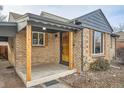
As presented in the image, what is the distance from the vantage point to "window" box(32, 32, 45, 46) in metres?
8.82

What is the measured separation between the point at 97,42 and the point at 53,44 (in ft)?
10.6

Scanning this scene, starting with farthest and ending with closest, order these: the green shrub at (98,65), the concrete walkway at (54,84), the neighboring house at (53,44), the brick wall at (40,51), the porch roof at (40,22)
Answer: the green shrub at (98,65) → the brick wall at (40,51) → the neighboring house at (53,44) → the concrete walkway at (54,84) → the porch roof at (40,22)

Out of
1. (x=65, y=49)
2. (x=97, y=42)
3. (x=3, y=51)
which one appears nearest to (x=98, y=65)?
(x=97, y=42)

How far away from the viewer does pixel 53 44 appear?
9.80 meters

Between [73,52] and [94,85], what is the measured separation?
274 centimetres

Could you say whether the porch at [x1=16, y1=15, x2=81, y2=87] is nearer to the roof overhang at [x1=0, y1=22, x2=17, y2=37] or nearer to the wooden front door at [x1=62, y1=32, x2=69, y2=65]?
the wooden front door at [x1=62, y1=32, x2=69, y2=65]

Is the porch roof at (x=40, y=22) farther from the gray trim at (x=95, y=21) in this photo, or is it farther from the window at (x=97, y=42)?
the window at (x=97, y=42)

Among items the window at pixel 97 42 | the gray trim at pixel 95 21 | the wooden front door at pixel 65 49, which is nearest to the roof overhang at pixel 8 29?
the wooden front door at pixel 65 49

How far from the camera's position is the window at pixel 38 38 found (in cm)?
882

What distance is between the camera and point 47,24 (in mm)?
5914

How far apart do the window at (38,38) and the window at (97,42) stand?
359cm

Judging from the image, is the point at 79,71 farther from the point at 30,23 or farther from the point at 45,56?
the point at 30,23

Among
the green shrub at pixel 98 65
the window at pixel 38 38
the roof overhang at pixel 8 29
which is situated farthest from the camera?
the window at pixel 38 38
